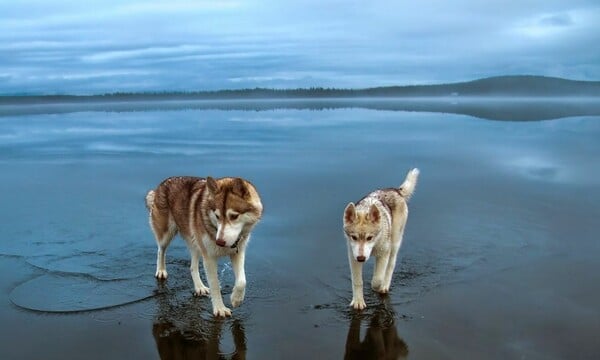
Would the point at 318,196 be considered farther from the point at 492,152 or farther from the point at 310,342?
the point at 492,152

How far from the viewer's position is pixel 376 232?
7832 mm

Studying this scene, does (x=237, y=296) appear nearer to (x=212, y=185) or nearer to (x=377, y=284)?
(x=212, y=185)

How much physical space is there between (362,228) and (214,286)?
2.09 meters

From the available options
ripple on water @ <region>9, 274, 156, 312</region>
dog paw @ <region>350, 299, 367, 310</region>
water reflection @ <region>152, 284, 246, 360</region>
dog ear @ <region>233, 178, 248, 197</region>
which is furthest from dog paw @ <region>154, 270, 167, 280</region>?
dog paw @ <region>350, 299, 367, 310</region>

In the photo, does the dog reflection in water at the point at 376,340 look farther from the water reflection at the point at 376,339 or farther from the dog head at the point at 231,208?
the dog head at the point at 231,208

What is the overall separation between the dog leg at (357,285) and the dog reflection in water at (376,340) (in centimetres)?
20

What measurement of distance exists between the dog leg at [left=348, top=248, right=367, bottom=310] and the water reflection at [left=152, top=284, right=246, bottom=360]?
1579mm

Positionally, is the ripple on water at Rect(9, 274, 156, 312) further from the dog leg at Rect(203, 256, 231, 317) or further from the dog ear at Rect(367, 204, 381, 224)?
the dog ear at Rect(367, 204, 381, 224)

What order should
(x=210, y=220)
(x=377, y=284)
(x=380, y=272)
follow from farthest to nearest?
(x=377, y=284) < (x=380, y=272) < (x=210, y=220)

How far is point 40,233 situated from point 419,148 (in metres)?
18.3

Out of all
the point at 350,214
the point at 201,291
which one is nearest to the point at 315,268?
the point at 201,291

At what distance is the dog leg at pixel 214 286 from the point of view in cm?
781

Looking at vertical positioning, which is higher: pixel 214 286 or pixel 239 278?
pixel 239 278

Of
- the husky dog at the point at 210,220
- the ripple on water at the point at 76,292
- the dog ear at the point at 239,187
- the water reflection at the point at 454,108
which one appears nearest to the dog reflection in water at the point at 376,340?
the husky dog at the point at 210,220
